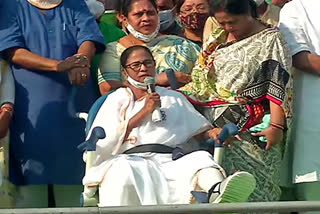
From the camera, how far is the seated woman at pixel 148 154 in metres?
5.33

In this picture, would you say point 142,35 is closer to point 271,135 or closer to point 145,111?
point 145,111

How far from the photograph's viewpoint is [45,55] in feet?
19.9

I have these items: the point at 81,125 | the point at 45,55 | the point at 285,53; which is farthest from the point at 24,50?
the point at 285,53

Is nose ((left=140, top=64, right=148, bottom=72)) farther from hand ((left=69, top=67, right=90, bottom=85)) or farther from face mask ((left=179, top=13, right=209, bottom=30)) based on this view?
face mask ((left=179, top=13, right=209, bottom=30))

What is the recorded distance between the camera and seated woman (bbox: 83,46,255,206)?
5328 mm

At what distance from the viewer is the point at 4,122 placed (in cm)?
590

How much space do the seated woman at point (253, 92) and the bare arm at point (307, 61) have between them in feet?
0.50

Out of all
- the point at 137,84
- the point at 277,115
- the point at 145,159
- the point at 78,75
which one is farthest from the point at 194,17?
the point at 145,159

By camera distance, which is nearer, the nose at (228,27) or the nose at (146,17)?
the nose at (228,27)

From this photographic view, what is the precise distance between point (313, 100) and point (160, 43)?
102 centimetres

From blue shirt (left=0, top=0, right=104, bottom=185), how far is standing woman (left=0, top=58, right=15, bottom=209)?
6 centimetres

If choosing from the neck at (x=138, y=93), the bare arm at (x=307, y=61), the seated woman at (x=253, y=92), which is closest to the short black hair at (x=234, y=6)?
the seated woman at (x=253, y=92)

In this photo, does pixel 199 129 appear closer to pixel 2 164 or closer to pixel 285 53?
pixel 285 53

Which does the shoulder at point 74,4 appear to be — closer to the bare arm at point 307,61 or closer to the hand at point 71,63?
the hand at point 71,63
